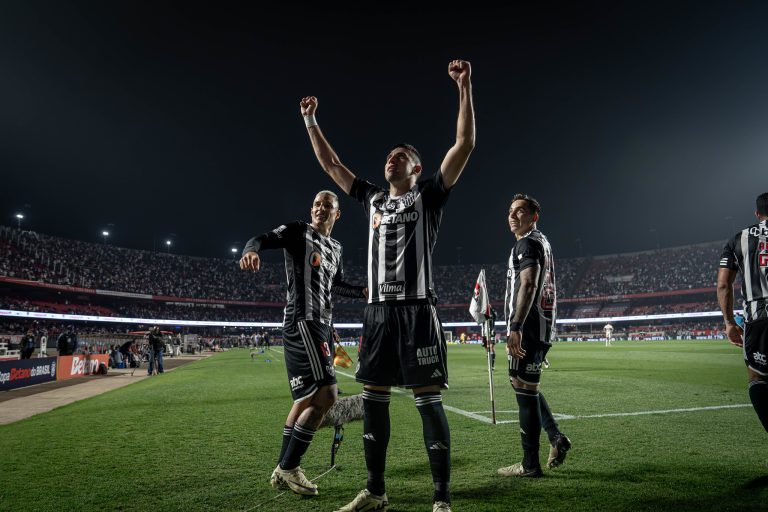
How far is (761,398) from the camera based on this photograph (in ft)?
14.1

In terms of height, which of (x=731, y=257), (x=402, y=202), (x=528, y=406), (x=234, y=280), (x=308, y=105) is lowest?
(x=528, y=406)

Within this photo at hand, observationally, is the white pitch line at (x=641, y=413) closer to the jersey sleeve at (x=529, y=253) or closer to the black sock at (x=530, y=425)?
the black sock at (x=530, y=425)

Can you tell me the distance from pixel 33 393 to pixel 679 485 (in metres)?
15.5

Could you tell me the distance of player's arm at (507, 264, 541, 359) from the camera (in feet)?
14.4

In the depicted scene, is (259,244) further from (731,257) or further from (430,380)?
(731,257)

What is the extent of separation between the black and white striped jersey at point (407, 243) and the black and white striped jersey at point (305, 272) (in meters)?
0.96

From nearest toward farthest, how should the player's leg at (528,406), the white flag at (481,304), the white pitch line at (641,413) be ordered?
the player's leg at (528,406) → the white pitch line at (641,413) → the white flag at (481,304)

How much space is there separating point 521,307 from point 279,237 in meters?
2.38

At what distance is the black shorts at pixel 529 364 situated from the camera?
4.54 metres

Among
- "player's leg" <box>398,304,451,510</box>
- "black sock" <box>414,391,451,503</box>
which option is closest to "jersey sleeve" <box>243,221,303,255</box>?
"player's leg" <box>398,304,451,510</box>

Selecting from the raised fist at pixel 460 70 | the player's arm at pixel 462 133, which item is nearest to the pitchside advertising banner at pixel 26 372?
the player's arm at pixel 462 133

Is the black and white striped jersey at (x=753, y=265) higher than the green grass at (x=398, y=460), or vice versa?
the black and white striped jersey at (x=753, y=265)

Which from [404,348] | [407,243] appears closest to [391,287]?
[407,243]

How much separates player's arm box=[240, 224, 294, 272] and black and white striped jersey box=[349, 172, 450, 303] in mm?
902
